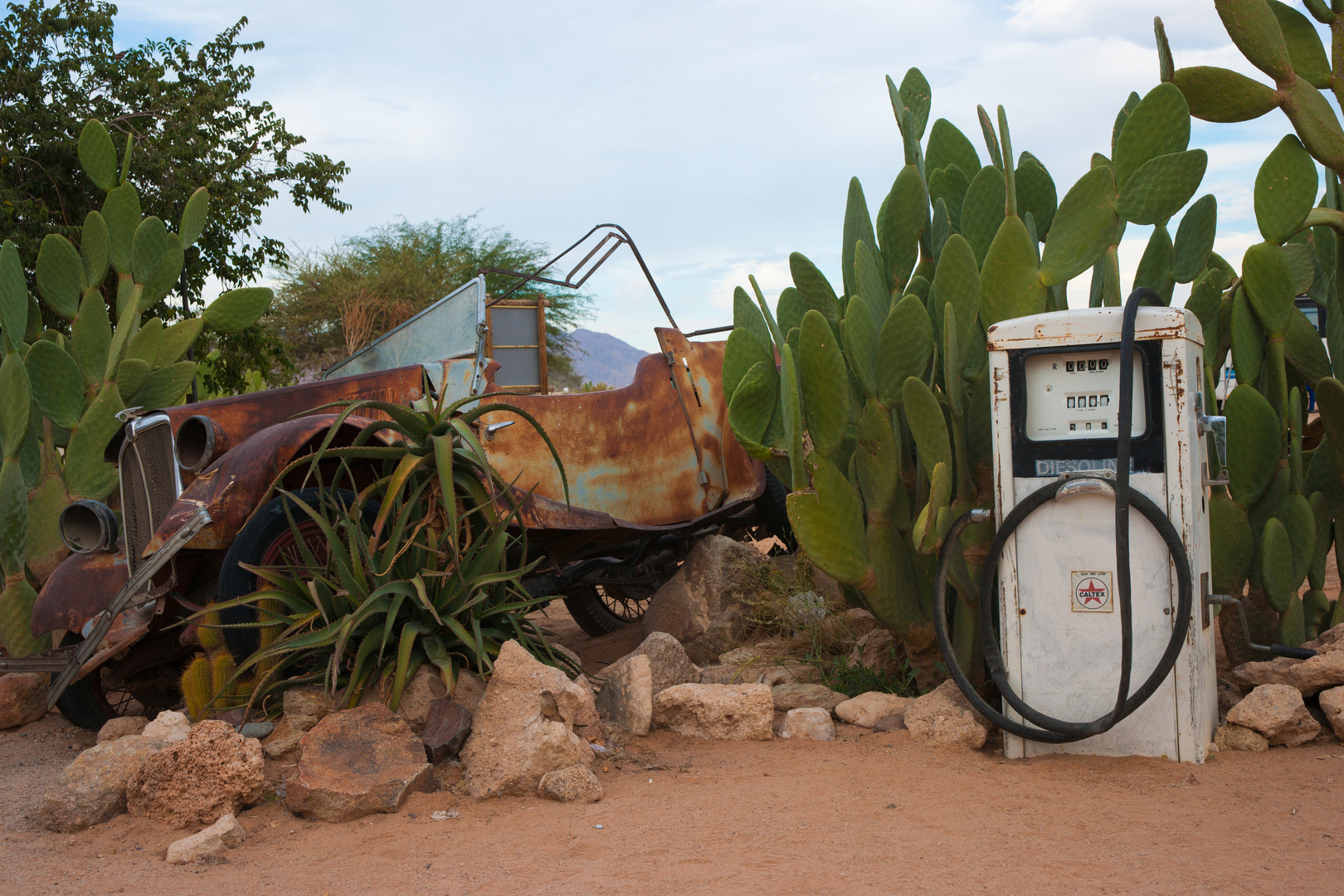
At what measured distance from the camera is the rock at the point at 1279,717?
3311mm

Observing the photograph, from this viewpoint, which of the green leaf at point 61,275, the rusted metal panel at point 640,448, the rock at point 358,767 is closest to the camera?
the rock at point 358,767

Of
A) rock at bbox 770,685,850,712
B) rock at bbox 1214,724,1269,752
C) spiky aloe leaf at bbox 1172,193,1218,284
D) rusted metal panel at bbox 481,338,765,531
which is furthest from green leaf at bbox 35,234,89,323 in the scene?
rock at bbox 1214,724,1269,752

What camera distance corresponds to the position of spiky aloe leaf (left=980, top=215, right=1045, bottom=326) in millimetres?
3512

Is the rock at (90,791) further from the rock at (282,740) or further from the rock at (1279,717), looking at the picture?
the rock at (1279,717)

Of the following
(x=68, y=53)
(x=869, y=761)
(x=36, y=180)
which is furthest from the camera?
(x=68, y=53)

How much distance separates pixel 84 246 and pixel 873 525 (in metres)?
5.17

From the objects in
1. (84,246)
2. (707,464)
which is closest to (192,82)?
(84,246)

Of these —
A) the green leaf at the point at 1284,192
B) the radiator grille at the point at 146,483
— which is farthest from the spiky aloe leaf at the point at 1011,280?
the radiator grille at the point at 146,483

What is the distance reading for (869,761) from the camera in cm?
335

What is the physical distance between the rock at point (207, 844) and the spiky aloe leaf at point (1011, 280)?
2.94m

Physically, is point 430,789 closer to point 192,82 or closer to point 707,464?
point 707,464

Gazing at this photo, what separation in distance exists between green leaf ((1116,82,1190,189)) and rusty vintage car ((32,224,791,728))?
2654 mm

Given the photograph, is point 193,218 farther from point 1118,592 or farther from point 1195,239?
point 1118,592

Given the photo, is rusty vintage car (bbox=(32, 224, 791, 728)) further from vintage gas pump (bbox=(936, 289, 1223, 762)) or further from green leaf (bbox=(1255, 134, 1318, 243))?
green leaf (bbox=(1255, 134, 1318, 243))
